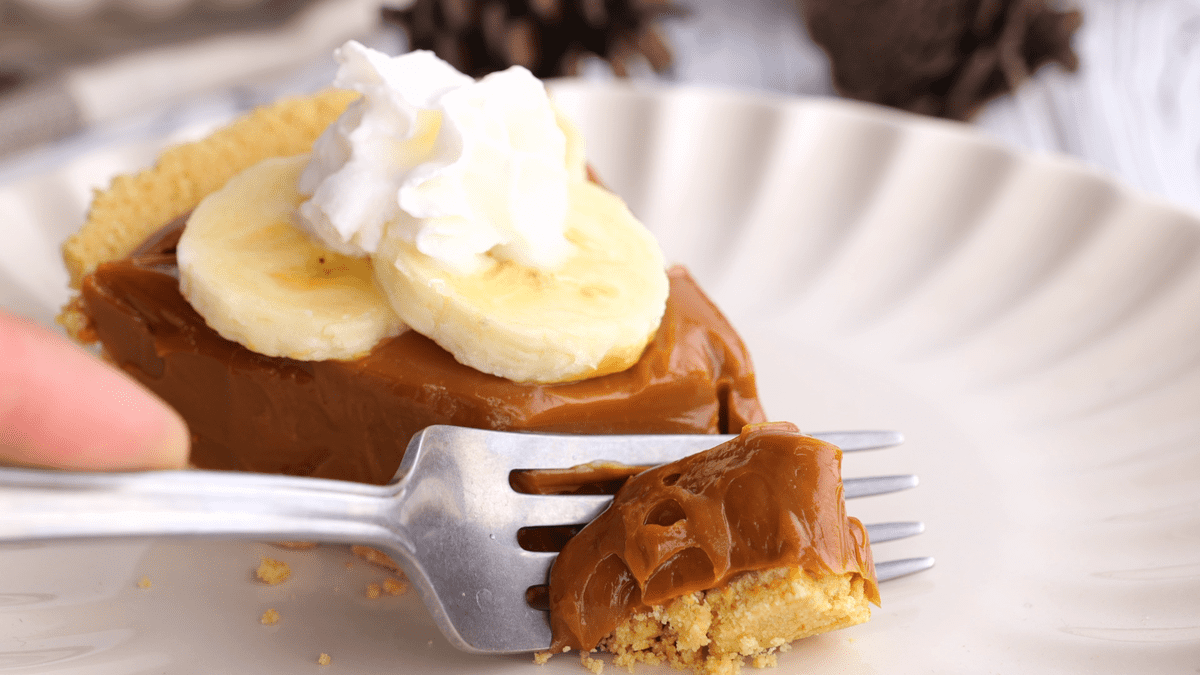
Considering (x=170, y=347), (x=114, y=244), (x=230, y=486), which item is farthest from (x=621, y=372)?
(x=114, y=244)

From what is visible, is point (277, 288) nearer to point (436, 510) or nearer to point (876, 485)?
point (436, 510)

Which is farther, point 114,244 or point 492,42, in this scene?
point 492,42

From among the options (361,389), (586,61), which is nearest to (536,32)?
(586,61)

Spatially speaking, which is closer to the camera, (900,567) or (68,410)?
(68,410)

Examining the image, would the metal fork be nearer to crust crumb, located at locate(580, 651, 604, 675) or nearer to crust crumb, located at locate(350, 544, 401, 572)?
crust crumb, located at locate(580, 651, 604, 675)

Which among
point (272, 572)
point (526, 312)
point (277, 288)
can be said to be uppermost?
point (526, 312)

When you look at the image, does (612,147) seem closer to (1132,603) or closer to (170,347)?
(170,347)

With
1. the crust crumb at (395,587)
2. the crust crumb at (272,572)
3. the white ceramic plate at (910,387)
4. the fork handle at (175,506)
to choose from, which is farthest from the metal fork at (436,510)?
the crust crumb at (272,572)
